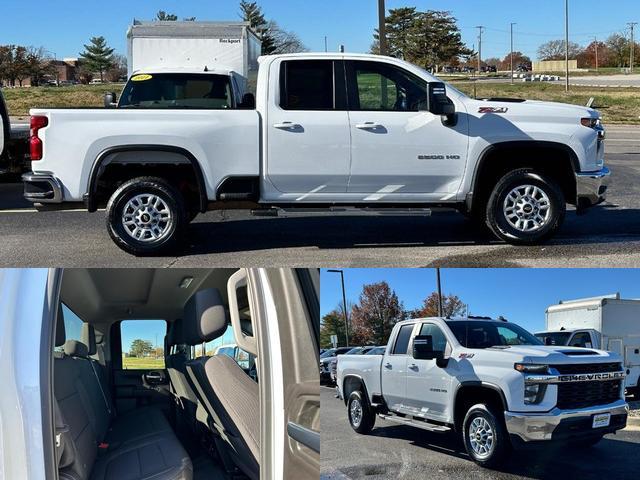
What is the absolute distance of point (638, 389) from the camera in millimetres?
3041

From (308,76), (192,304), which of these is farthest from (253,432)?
(308,76)

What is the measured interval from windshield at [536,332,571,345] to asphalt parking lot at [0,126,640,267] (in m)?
3.80

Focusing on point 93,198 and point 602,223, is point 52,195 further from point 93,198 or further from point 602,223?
point 602,223

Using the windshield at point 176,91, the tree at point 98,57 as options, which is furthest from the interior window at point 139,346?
the tree at point 98,57

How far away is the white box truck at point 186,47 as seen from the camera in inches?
546

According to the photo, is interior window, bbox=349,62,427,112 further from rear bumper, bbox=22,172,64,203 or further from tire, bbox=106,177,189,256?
rear bumper, bbox=22,172,64,203

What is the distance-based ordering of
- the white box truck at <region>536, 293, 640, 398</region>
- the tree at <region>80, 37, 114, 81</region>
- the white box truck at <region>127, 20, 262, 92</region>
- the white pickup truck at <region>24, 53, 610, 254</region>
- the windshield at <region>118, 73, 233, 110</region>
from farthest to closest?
1. the tree at <region>80, 37, 114, 81</region>
2. the white box truck at <region>127, 20, 262, 92</region>
3. the windshield at <region>118, 73, 233, 110</region>
4. the white pickup truck at <region>24, 53, 610, 254</region>
5. the white box truck at <region>536, 293, 640, 398</region>

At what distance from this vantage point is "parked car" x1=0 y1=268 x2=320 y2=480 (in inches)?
93.4

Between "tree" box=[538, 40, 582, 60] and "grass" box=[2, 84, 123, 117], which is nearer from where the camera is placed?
"grass" box=[2, 84, 123, 117]

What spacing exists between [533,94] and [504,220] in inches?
1565

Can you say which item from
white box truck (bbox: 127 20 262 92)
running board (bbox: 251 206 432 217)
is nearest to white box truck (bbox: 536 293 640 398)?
running board (bbox: 251 206 432 217)

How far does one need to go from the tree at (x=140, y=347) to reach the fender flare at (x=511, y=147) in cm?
568

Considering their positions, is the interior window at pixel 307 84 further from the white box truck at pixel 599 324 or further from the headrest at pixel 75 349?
the headrest at pixel 75 349

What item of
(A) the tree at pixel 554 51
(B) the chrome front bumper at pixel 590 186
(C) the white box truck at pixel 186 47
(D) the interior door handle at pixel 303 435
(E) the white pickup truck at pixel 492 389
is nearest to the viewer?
(D) the interior door handle at pixel 303 435
